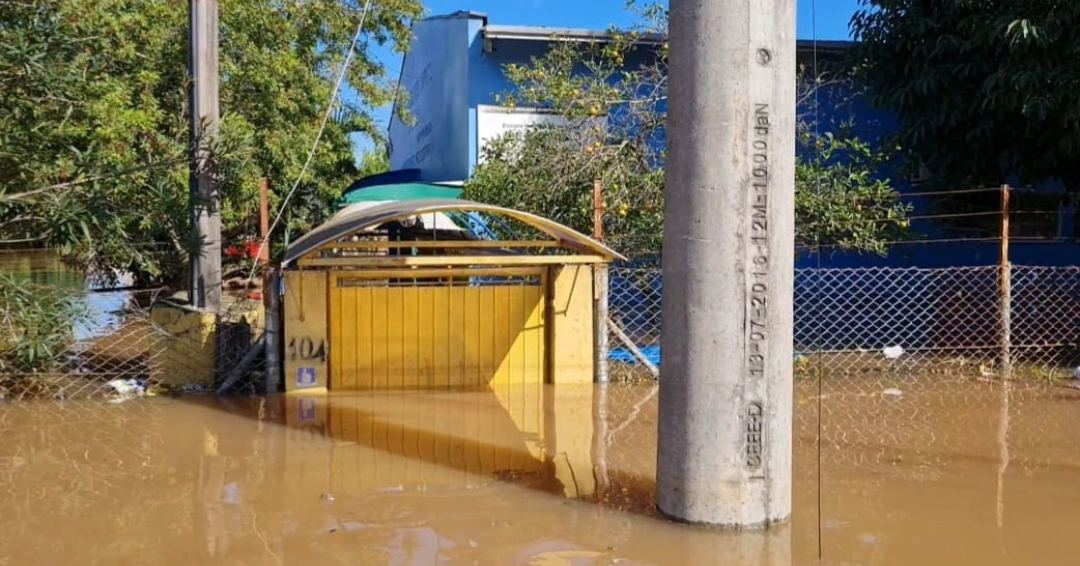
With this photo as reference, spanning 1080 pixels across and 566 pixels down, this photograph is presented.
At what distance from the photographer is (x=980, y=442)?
23.0 feet

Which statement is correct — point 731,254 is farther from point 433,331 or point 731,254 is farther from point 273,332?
point 273,332

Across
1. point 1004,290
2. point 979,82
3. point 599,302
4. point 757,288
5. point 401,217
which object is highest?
point 979,82

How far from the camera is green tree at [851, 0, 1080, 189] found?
391 inches

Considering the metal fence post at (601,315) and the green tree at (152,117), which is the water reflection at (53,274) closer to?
the green tree at (152,117)

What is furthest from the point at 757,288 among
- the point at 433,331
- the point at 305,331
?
the point at 305,331

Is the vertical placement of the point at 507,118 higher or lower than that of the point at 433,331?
higher

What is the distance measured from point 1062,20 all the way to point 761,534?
7.91 metres

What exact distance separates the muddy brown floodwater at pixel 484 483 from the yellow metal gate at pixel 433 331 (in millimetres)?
408

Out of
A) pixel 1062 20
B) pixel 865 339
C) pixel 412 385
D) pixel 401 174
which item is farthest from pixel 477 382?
pixel 401 174

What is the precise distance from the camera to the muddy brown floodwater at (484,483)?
4.67m

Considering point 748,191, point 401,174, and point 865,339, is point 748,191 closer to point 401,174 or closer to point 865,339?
point 865,339

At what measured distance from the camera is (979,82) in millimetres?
11055

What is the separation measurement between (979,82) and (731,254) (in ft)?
25.9

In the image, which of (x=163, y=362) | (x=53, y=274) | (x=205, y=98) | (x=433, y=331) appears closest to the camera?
(x=53, y=274)
